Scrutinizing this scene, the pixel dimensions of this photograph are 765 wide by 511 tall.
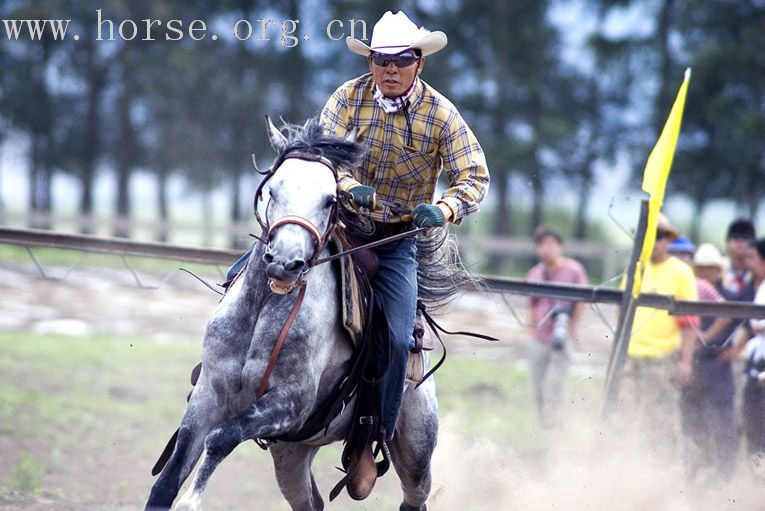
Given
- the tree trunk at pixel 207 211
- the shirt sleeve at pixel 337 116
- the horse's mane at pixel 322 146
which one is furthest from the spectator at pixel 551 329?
the tree trunk at pixel 207 211

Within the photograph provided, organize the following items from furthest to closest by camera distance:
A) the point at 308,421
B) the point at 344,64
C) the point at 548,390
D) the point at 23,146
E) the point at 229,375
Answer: the point at 23,146 → the point at 344,64 → the point at 548,390 → the point at 308,421 → the point at 229,375

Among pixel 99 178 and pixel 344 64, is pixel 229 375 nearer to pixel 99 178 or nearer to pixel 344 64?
pixel 344 64

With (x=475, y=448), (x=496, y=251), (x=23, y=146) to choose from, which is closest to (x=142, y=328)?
(x=475, y=448)

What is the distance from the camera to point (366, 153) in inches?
203

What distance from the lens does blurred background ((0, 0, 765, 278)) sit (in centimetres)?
2745

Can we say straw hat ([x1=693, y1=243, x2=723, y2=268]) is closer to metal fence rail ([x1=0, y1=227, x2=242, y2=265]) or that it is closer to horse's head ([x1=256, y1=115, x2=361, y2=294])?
metal fence rail ([x1=0, y1=227, x2=242, y2=265])

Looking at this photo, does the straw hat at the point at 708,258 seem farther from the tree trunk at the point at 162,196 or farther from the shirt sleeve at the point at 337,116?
the tree trunk at the point at 162,196

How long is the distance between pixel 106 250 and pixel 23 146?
22813 mm

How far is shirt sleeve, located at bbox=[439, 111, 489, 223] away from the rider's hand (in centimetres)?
66

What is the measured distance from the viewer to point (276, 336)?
15.9ft

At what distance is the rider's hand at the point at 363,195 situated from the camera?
4.89 meters

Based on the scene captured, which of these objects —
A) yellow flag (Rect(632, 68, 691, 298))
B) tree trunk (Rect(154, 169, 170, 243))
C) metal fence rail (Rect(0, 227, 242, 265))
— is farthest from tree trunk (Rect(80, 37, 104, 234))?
yellow flag (Rect(632, 68, 691, 298))

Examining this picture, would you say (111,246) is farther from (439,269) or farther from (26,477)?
(439,269)

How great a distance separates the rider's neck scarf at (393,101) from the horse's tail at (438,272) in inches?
37.7
